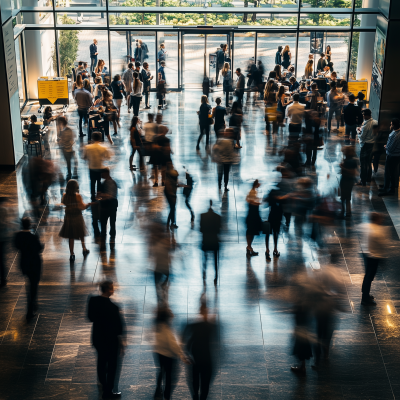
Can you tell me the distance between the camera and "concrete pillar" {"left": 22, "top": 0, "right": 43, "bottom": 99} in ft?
60.6

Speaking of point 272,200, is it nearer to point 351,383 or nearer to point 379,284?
point 379,284

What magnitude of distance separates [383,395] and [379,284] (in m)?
2.57

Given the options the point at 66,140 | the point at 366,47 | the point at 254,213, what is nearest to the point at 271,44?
the point at 366,47

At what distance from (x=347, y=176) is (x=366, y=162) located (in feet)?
8.25

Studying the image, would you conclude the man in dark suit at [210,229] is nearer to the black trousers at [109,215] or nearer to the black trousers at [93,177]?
the black trousers at [109,215]

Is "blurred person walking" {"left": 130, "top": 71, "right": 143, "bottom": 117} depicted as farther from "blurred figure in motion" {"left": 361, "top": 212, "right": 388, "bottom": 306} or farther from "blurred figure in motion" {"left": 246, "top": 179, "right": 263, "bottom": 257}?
"blurred figure in motion" {"left": 361, "top": 212, "right": 388, "bottom": 306}

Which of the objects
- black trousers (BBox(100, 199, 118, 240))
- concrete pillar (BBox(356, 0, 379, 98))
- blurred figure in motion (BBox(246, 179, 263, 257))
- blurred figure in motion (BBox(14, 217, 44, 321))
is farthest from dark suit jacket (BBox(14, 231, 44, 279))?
concrete pillar (BBox(356, 0, 379, 98))

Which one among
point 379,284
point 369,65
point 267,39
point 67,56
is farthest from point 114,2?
point 379,284

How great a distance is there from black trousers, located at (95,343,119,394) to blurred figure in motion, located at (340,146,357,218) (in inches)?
228

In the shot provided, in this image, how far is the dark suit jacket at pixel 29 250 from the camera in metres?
7.81

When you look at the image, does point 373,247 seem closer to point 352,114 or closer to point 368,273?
point 368,273

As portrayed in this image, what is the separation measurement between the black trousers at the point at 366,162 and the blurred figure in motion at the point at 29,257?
7.79 meters

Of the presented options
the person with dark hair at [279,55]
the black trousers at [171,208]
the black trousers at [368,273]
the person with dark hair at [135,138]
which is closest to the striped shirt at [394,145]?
the black trousers at [368,273]

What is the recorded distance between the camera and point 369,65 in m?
19.4
